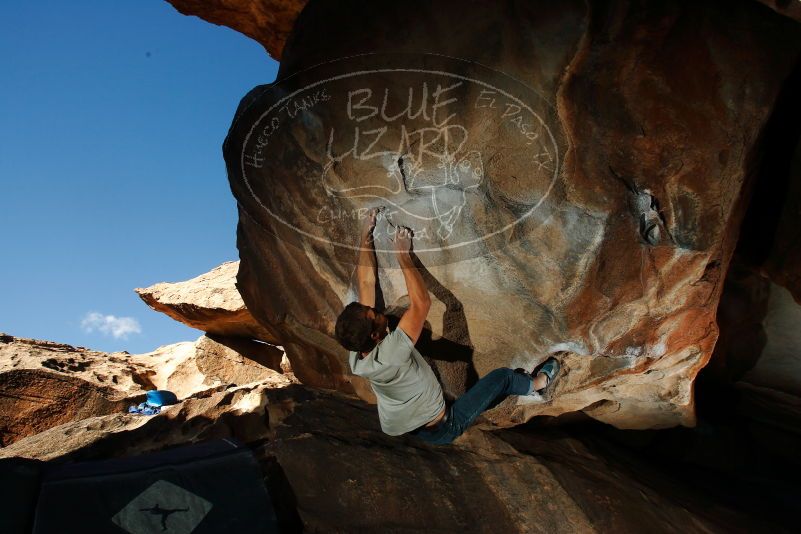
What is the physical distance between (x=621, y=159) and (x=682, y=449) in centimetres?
332

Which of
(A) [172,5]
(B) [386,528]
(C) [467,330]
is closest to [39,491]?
(B) [386,528]

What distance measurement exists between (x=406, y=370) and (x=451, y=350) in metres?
0.64

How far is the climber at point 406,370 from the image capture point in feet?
8.72

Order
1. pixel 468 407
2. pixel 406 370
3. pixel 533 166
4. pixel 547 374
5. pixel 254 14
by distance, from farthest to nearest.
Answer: pixel 254 14 < pixel 547 374 < pixel 468 407 < pixel 406 370 < pixel 533 166

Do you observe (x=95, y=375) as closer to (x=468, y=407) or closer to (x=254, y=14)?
(x=254, y=14)

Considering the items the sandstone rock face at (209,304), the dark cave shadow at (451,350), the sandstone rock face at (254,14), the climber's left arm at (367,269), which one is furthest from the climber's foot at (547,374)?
the sandstone rock face at (209,304)

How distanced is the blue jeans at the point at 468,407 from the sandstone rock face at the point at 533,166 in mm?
254

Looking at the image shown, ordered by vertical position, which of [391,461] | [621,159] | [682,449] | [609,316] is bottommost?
[682,449]

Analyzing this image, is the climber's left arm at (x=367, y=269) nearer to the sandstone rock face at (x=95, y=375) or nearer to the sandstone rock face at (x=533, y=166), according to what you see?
the sandstone rock face at (x=533, y=166)

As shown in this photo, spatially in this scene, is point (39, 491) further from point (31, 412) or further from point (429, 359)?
point (31, 412)

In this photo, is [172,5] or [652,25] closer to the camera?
[652,25]

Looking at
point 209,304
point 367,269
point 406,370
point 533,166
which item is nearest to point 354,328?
point 406,370

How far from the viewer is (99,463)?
2.60 meters

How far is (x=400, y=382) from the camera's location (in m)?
2.78
